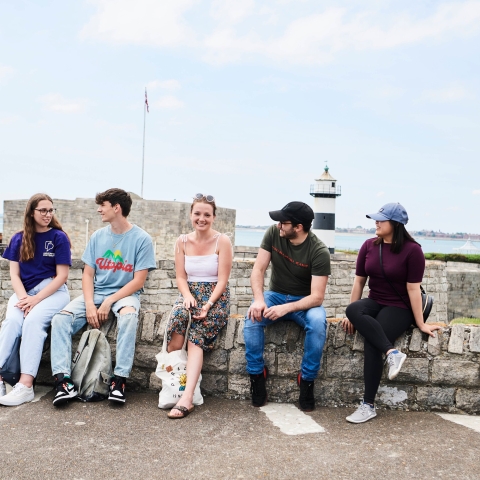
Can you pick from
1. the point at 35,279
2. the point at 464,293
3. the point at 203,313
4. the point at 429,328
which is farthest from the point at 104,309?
the point at 464,293

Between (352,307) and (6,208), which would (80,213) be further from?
(352,307)

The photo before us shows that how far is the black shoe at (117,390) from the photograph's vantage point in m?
Result: 3.59

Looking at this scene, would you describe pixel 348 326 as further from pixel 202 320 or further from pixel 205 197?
pixel 205 197

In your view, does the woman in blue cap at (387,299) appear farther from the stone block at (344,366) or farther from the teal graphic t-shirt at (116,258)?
the teal graphic t-shirt at (116,258)

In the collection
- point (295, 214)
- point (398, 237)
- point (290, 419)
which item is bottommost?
point (290, 419)

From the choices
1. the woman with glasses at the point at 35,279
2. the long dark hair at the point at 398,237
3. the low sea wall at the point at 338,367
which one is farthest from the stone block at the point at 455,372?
the woman with glasses at the point at 35,279

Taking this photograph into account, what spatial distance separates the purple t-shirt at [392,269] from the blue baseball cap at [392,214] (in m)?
0.17

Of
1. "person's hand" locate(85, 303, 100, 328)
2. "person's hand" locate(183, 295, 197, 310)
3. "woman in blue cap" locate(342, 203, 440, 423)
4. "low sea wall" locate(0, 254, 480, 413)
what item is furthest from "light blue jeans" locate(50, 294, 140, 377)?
"woman in blue cap" locate(342, 203, 440, 423)

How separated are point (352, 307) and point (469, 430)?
3.34 feet

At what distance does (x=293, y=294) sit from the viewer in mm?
3908

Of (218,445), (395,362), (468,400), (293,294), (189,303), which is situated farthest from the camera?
(293,294)

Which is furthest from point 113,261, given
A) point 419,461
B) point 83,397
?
point 419,461

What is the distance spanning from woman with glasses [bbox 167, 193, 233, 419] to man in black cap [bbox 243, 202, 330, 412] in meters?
0.24

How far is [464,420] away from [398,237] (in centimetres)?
125
